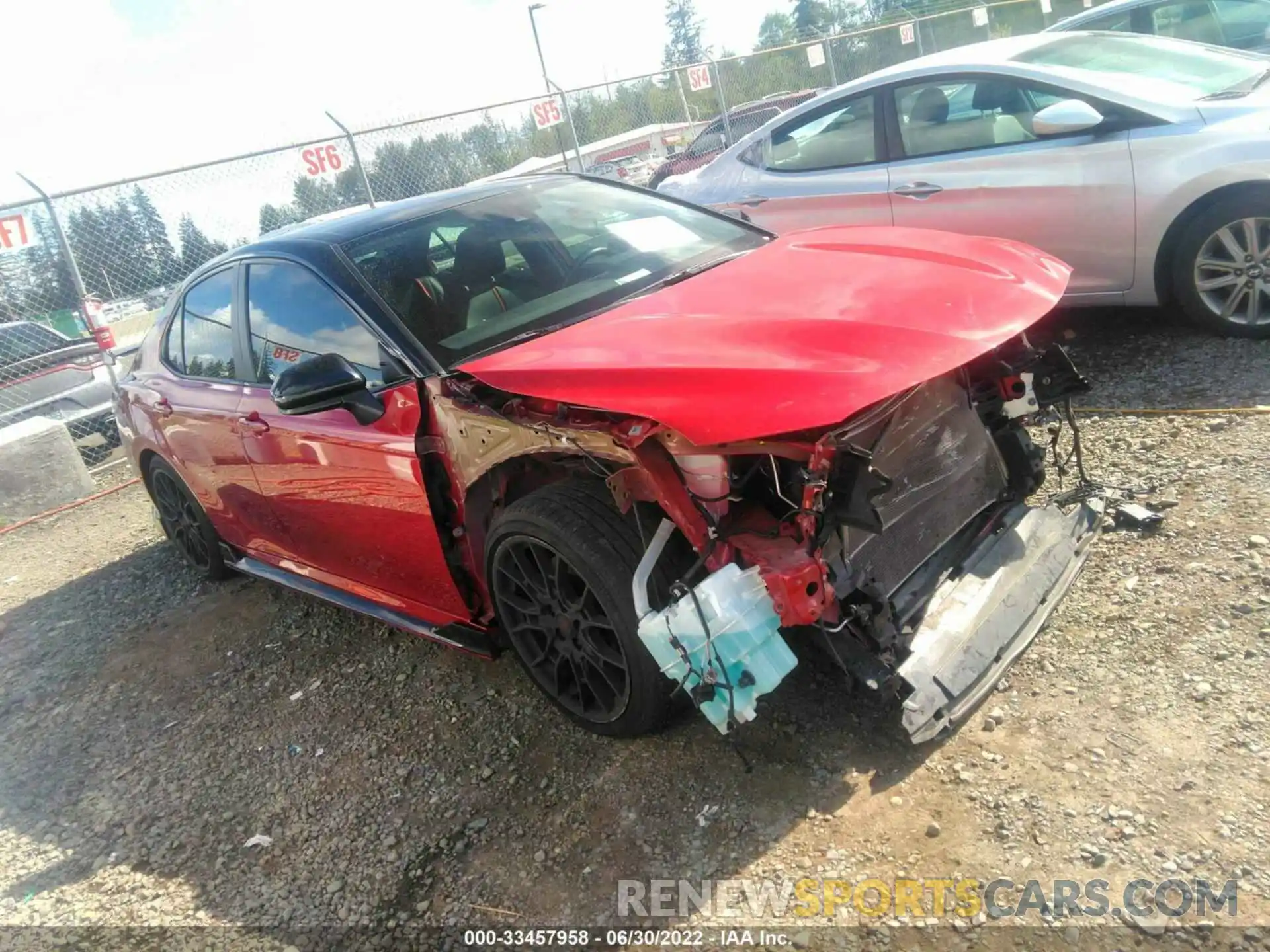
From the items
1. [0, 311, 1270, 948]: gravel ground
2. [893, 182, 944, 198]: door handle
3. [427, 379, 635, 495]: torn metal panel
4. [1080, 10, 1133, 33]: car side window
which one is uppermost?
[1080, 10, 1133, 33]: car side window

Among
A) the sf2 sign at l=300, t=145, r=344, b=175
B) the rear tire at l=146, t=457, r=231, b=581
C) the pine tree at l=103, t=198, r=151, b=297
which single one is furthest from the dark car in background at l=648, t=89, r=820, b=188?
the rear tire at l=146, t=457, r=231, b=581

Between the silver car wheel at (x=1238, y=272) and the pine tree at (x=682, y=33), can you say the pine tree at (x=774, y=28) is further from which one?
the silver car wheel at (x=1238, y=272)

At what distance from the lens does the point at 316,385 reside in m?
2.82

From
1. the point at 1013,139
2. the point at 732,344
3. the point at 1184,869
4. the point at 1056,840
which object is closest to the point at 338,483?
the point at 732,344

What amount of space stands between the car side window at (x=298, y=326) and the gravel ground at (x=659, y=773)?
126cm

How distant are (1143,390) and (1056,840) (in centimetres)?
293

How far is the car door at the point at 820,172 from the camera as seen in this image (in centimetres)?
560

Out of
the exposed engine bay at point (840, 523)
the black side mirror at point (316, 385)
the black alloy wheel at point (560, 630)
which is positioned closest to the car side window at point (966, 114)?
the exposed engine bay at point (840, 523)

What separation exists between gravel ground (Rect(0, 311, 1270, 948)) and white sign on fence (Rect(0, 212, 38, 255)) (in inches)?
218

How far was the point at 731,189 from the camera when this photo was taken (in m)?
6.29

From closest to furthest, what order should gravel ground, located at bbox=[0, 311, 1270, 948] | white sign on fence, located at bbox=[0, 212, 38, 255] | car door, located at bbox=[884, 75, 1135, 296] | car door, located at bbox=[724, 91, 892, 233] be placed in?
gravel ground, located at bbox=[0, 311, 1270, 948], car door, located at bbox=[884, 75, 1135, 296], car door, located at bbox=[724, 91, 892, 233], white sign on fence, located at bbox=[0, 212, 38, 255]

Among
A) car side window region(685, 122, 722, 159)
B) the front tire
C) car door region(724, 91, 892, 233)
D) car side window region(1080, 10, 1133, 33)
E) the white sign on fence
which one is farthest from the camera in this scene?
car side window region(685, 122, 722, 159)

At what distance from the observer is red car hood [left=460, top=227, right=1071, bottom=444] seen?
2131mm

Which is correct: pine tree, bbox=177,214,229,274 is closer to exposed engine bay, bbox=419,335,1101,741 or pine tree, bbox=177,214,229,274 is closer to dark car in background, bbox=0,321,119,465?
dark car in background, bbox=0,321,119,465
